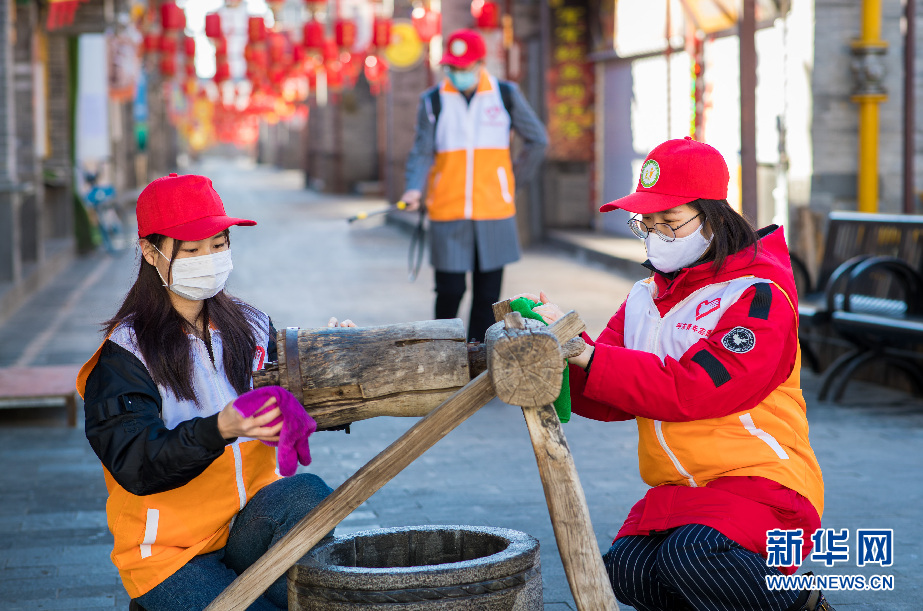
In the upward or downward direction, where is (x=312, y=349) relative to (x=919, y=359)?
upward

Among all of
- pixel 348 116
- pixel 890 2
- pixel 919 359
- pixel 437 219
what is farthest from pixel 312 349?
pixel 348 116

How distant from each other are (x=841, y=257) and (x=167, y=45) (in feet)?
72.7

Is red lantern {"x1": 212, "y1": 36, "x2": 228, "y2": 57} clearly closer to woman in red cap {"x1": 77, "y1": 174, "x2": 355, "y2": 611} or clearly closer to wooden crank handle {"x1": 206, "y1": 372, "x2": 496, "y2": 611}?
woman in red cap {"x1": 77, "y1": 174, "x2": 355, "y2": 611}

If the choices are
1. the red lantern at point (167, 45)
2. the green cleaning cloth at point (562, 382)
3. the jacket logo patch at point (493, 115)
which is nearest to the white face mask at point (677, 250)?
the green cleaning cloth at point (562, 382)

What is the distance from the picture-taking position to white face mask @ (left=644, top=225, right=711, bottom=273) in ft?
9.26

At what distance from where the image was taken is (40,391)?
598 cm

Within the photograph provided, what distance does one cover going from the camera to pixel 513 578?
2350 millimetres

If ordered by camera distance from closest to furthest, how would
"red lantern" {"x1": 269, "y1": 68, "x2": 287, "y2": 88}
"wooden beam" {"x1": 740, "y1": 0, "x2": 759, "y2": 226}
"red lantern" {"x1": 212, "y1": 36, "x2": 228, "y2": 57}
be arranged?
"wooden beam" {"x1": 740, "y1": 0, "x2": 759, "y2": 226}, "red lantern" {"x1": 212, "y1": 36, "x2": 228, "y2": 57}, "red lantern" {"x1": 269, "y1": 68, "x2": 287, "y2": 88}

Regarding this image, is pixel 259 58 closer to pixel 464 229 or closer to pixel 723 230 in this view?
pixel 464 229

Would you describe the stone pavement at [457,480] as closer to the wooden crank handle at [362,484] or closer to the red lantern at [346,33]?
the wooden crank handle at [362,484]

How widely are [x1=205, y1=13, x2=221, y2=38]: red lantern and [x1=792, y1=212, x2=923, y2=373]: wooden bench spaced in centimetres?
1993

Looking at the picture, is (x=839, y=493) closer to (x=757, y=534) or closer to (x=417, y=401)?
(x=757, y=534)

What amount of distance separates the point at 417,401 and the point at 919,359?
4.91 m

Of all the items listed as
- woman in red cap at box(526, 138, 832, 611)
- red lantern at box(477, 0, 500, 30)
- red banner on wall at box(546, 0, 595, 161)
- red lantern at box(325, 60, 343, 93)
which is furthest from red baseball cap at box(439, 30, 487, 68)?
red lantern at box(325, 60, 343, 93)
